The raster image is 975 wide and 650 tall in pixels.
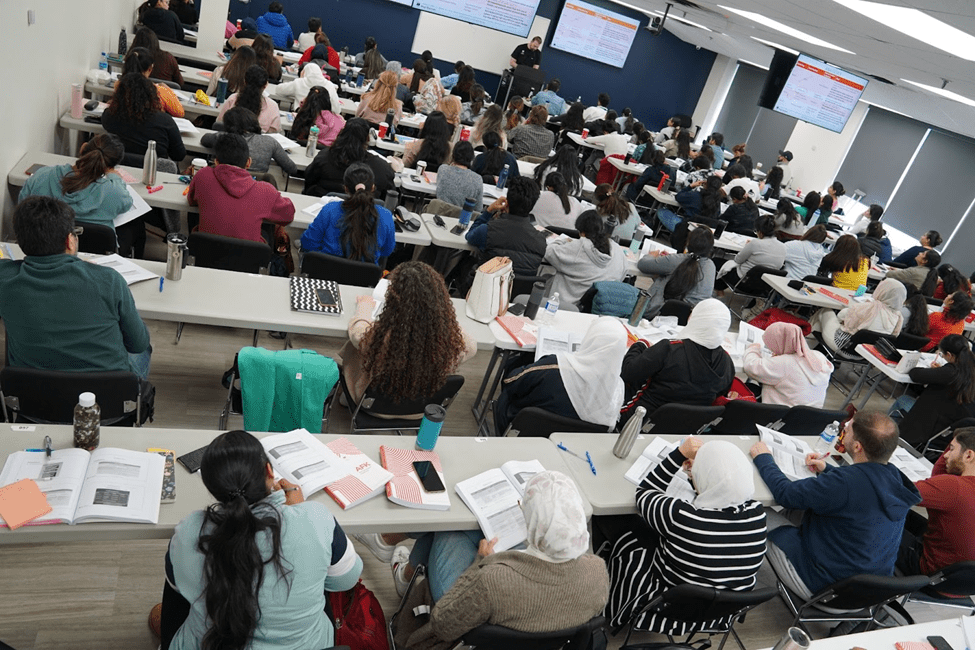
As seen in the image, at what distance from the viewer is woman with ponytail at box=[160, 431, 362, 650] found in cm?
167

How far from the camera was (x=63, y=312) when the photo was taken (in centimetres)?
256

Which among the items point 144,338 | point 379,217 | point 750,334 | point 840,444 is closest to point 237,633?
point 144,338

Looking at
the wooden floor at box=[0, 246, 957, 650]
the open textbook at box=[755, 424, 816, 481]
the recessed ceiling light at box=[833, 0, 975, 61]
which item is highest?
the recessed ceiling light at box=[833, 0, 975, 61]

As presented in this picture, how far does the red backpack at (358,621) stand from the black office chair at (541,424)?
3.45 feet

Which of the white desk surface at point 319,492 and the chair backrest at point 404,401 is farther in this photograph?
the chair backrest at point 404,401

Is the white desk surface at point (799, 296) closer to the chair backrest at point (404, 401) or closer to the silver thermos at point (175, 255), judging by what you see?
the chair backrest at point (404, 401)

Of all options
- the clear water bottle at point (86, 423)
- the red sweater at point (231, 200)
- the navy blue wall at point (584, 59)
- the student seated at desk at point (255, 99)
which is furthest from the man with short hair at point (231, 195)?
the navy blue wall at point (584, 59)

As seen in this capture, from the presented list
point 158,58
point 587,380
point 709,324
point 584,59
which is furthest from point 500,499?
point 584,59

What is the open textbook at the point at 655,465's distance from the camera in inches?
109

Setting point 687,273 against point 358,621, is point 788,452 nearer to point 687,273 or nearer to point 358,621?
point 687,273

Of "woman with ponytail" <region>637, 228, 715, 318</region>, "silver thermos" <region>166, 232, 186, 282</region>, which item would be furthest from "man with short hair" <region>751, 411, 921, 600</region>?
"silver thermos" <region>166, 232, 186, 282</region>

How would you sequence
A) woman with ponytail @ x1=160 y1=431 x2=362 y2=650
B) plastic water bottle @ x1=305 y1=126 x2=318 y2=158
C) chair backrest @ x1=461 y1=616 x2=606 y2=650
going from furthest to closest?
plastic water bottle @ x1=305 y1=126 x2=318 y2=158, chair backrest @ x1=461 y1=616 x2=606 y2=650, woman with ponytail @ x1=160 y1=431 x2=362 y2=650

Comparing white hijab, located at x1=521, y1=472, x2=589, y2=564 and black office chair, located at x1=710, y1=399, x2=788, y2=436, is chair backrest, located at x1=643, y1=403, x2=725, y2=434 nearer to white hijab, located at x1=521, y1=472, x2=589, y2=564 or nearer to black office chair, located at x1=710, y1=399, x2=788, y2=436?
black office chair, located at x1=710, y1=399, x2=788, y2=436

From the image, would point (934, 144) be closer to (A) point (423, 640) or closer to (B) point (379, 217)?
(B) point (379, 217)
